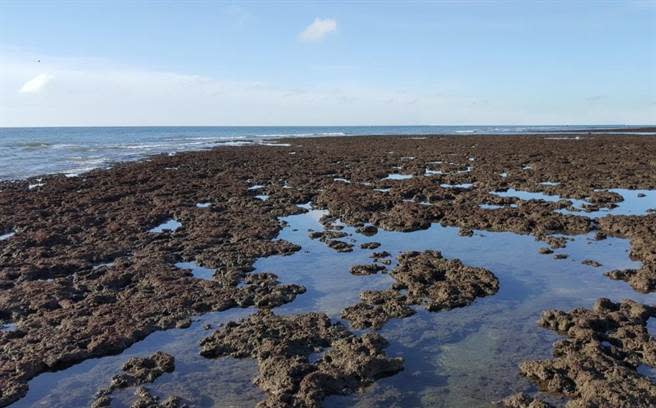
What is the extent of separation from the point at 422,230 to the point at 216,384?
889 cm

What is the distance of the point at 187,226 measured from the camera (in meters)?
14.4

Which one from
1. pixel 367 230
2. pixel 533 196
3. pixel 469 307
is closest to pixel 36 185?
pixel 367 230

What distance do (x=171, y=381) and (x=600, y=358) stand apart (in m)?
5.40

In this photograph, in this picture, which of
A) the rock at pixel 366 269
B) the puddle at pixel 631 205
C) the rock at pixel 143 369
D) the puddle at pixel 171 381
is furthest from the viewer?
the puddle at pixel 631 205

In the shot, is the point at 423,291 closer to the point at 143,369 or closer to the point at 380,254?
the point at 380,254

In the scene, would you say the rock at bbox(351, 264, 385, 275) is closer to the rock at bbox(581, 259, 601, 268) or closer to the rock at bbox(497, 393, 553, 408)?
the rock at bbox(581, 259, 601, 268)

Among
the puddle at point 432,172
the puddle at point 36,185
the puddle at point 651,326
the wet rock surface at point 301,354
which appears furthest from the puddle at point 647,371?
the puddle at point 36,185

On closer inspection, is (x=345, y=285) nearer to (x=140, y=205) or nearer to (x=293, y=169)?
(x=140, y=205)

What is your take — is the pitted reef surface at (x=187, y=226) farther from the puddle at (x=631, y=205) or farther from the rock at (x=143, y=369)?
the rock at (x=143, y=369)

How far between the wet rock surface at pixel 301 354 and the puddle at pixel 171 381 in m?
0.20

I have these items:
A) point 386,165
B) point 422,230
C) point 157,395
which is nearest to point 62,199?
point 422,230

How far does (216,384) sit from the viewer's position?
6.02 metres

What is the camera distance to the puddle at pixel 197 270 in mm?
10180

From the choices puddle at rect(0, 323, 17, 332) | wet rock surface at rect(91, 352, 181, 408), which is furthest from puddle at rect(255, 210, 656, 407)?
puddle at rect(0, 323, 17, 332)
